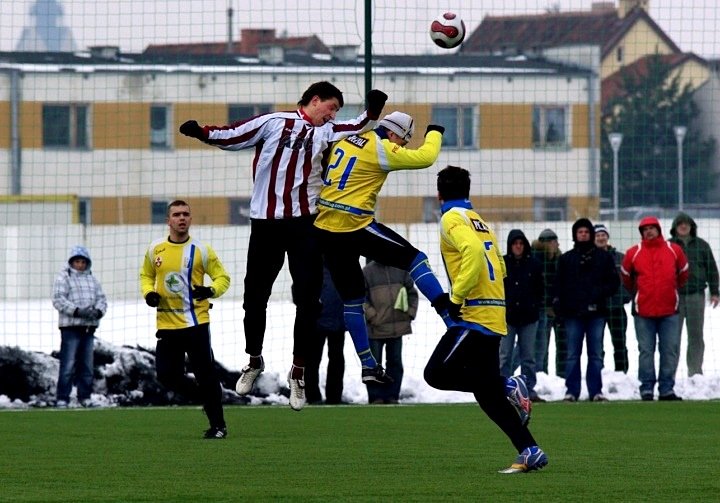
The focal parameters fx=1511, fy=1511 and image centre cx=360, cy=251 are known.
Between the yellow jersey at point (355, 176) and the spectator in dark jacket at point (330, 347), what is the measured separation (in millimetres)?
5399

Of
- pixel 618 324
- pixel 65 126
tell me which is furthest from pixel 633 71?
pixel 65 126

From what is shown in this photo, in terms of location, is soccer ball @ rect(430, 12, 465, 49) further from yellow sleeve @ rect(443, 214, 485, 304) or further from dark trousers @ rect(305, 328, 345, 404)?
dark trousers @ rect(305, 328, 345, 404)

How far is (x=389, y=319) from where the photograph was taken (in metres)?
Result: 16.0

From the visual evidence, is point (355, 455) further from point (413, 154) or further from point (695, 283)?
point (695, 283)

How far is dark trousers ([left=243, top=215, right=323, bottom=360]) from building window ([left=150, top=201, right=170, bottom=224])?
13.5 m

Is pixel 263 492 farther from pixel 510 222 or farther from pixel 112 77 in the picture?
pixel 510 222

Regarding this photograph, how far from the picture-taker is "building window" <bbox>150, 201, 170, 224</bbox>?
23.7 m

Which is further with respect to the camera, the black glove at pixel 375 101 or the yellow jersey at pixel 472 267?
the black glove at pixel 375 101

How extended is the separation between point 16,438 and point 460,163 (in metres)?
10.9

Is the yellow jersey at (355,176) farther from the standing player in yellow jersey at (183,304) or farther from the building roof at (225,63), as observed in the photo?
the building roof at (225,63)

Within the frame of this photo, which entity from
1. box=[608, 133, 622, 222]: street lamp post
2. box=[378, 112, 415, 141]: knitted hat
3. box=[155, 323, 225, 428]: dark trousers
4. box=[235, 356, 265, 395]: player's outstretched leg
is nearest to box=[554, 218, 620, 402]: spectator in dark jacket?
box=[608, 133, 622, 222]: street lamp post

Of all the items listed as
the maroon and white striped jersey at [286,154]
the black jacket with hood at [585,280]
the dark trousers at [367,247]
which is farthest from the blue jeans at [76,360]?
the maroon and white striped jersey at [286,154]

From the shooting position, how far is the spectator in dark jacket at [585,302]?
1609cm

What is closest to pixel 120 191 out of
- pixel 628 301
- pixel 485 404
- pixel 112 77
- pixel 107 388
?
pixel 112 77
